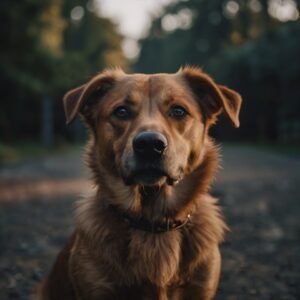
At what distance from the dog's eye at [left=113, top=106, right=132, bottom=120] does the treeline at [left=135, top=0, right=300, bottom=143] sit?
2263 centimetres

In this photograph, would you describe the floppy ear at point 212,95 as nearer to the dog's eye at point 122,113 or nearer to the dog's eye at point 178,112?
the dog's eye at point 178,112

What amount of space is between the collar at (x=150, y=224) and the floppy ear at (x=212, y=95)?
946 millimetres

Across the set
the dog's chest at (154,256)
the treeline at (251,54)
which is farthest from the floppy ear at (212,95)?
the treeline at (251,54)

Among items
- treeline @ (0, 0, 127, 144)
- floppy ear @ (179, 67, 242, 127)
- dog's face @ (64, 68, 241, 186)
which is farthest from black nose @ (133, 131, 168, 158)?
treeline @ (0, 0, 127, 144)

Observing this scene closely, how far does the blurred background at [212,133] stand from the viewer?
564 cm

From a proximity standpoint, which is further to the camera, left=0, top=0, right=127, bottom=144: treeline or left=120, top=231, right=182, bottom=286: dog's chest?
left=0, top=0, right=127, bottom=144: treeline

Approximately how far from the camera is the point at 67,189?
11.3 metres

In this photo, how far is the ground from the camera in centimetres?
485

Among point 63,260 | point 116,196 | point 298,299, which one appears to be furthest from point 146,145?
point 298,299

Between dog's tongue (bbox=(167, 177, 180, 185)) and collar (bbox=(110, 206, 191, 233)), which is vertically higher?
dog's tongue (bbox=(167, 177, 180, 185))

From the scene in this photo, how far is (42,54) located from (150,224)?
15393 millimetres

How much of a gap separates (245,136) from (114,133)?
36.3m

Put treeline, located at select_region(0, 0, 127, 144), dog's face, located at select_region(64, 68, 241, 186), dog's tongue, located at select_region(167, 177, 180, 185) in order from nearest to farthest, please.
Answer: dog's face, located at select_region(64, 68, 241, 186) → dog's tongue, located at select_region(167, 177, 180, 185) → treeline, located at select_region(0, 0, 127, 144)

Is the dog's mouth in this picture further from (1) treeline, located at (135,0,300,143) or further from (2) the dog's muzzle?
(1) treeline, located at (135,0,300,143)
